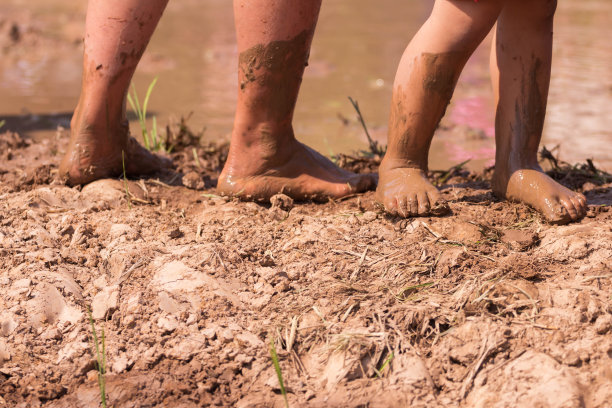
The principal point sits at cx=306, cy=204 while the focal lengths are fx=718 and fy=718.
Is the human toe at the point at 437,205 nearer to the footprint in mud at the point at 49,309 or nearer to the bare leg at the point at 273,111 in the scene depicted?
the bare leg at the point at 273,111

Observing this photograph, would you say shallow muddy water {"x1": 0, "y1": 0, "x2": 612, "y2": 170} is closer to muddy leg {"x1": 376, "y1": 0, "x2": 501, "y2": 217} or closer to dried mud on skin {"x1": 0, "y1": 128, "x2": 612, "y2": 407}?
muddy leg {"x1": 376, "y1": 0, "x2": 501, "y2": 217}

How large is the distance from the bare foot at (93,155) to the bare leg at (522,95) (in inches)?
51.7

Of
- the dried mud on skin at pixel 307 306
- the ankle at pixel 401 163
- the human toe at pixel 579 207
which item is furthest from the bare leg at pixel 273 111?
the human toe at pixel 579 207

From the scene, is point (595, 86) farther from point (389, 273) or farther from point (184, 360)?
point (184, 360)

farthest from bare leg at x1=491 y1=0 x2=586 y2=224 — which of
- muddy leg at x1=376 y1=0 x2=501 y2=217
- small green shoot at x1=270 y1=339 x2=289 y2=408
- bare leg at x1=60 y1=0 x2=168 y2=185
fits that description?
bare leg at x1=60 y1=0 x2=168 y2=185

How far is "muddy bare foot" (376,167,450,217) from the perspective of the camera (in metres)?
2.19

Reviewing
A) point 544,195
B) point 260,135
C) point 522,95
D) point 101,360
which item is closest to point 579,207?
point 544,195

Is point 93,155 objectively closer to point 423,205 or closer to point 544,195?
point 423,205

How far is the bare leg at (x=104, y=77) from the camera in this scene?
95.6 inches

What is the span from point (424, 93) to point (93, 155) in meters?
1.16

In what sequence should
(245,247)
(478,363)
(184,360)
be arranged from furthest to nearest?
1. (245,247)
2. (184,360)
3. (478,363)

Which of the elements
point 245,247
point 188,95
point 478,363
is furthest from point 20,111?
point 478,363

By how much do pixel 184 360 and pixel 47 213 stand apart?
35.3 inches

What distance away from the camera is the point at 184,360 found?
1.69m
